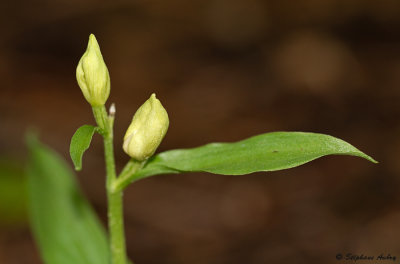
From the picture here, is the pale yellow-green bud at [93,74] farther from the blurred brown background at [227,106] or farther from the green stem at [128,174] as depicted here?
the blurred brown background at [227,106]

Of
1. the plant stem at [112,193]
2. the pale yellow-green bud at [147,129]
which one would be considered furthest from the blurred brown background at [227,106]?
the pale yellow-green bud at [147,129]

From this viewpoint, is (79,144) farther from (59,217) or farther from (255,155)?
(59,217)

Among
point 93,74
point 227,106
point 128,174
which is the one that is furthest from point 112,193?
point 227,106

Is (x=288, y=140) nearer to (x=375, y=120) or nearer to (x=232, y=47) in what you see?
(x=375, y=120)

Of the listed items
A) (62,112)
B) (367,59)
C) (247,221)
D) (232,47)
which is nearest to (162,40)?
(232,47)

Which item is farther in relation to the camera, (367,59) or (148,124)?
(367,59)

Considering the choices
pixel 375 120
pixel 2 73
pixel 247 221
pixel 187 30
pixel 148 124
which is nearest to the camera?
pixel 148 124
